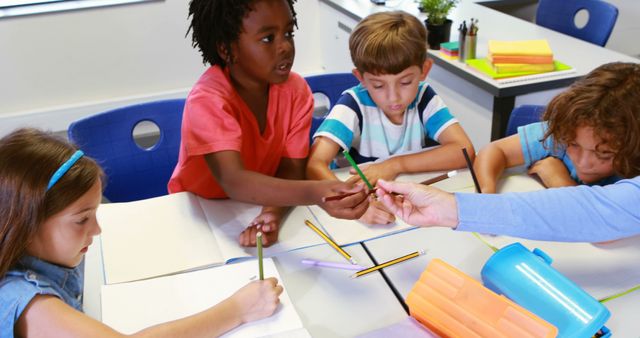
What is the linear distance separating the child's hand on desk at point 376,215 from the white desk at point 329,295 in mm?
96

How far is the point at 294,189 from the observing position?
125 centimetres

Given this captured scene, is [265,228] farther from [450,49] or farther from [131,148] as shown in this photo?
[450,49]

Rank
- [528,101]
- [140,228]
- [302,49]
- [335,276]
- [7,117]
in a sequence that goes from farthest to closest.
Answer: [302,49] → [7,117] → [528,101] → [140,228] → [335,276]

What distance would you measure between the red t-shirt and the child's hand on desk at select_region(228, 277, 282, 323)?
16.7 inches

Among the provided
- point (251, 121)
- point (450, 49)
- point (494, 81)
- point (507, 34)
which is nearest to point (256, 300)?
point (251, 121)

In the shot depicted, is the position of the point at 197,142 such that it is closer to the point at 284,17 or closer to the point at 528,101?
the point at 284,17

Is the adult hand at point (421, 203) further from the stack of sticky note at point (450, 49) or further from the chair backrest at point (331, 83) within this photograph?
the stack of sticky note at point (450, 49)

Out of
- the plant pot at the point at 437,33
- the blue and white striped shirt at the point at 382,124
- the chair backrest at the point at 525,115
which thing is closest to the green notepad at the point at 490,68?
the plant pot at the point at 437,33

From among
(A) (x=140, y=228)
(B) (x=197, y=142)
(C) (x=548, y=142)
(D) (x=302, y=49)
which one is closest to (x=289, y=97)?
(B) (x=197, y=142)

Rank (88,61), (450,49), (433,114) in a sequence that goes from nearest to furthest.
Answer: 1. (433,114)
2. (450,49)
3. (88,61)

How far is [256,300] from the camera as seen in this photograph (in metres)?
0.97

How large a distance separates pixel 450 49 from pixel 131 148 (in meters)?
1.38

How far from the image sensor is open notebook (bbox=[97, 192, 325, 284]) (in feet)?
3.68

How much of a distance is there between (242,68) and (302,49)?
7.89 feet
